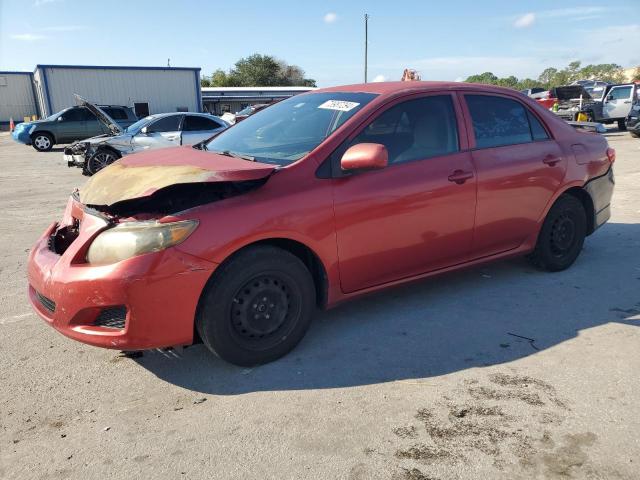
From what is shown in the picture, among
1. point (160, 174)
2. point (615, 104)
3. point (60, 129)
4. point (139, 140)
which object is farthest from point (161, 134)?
point (615, 104)

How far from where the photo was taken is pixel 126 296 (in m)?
2.68

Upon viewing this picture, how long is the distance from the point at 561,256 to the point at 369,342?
7.60ft

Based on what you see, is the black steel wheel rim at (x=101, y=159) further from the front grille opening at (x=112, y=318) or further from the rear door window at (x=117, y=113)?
the front grille opening at (x=112, y=318)

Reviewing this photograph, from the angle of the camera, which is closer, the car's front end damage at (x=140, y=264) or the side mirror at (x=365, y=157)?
the car's front end damage at (x=140, y=264)

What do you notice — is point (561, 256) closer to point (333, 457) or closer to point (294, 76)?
point (333, 457)

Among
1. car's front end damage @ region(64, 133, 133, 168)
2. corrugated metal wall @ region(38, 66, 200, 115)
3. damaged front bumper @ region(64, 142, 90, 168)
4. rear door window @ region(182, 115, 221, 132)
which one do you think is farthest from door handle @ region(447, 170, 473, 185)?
corrugated metal wall @ region(38, 66, 200, 115)

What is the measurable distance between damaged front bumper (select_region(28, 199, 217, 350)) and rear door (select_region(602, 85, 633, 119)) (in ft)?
70.4

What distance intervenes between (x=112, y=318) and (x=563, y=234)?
3.84 metres

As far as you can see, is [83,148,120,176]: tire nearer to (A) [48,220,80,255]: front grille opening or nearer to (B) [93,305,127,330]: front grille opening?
(A) [48,220,80,255]: front grille opening

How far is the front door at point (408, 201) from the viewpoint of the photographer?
3.33 meters

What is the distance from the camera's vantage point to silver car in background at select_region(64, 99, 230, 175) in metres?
11.7

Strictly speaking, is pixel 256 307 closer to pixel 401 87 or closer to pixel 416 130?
pixel 416 130

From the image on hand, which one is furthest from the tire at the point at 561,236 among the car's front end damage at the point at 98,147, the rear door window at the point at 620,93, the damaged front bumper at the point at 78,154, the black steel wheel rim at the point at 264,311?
the rear door window at the point at 620,93

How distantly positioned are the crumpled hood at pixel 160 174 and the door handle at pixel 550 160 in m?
2.49
